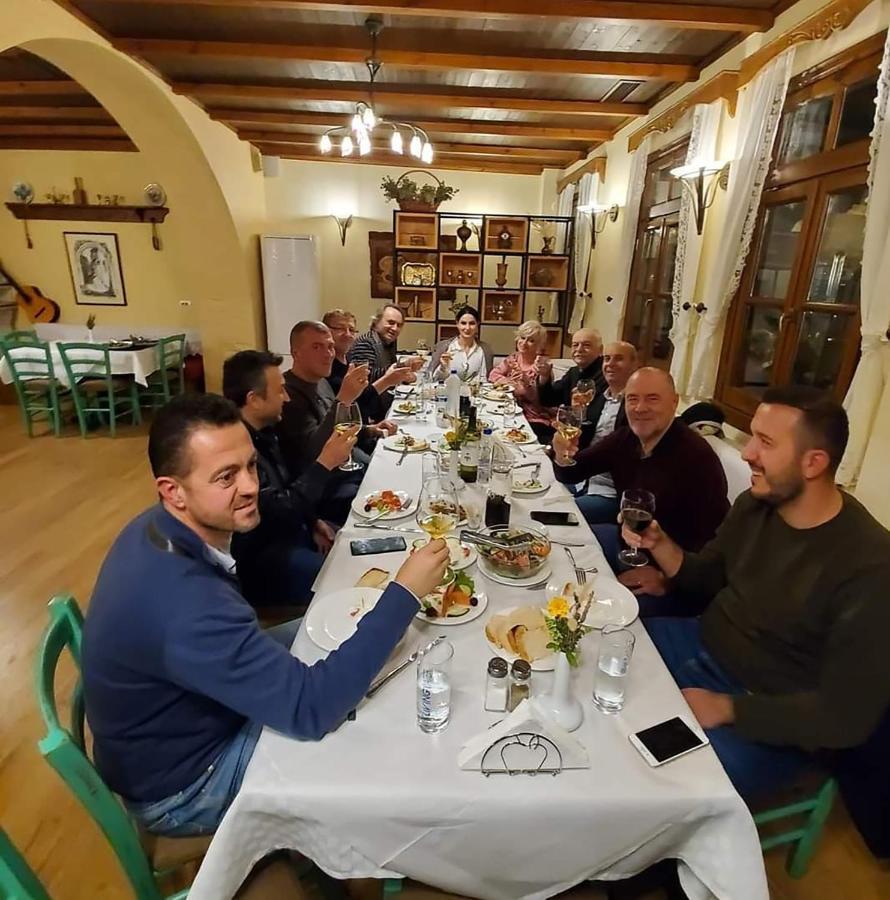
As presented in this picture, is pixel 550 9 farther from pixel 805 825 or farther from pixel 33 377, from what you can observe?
pixel 33 377

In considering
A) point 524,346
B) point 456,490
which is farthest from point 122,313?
point 456,490

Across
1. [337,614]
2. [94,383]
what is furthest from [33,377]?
[337,614]

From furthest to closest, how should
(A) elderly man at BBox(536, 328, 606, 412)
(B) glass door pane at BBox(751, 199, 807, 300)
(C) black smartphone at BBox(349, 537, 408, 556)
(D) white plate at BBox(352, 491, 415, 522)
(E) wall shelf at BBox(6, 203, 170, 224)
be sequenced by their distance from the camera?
1. (E) wall shelf at BBox(6, 203, 170, 224)
2. (A) elderly man at BBox(536, 328, 606, 412)
3. (B) glass door pane at BBox(751, 199, 807, 300)
4. (D) white plate at BBox(352, 491, 415, 522)
5. (C) black smartphone at BBox(349, 537, 408, 556)

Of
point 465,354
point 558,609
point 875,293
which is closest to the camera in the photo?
point 558,609

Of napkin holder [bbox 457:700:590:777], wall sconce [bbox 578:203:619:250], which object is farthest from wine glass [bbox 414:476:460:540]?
wall sconce [bbox 578:203:619:250]

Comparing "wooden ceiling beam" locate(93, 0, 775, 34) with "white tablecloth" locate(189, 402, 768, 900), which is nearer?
"white tablecloth" locate(189, 402, 768, 900)

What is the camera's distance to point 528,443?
107 inches

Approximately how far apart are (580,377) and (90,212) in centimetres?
625

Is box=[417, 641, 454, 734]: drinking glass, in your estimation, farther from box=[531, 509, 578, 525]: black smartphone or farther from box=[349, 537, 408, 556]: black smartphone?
box=[531, 509, 578, 525]: black smartphone

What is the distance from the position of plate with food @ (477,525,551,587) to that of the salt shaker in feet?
1.25

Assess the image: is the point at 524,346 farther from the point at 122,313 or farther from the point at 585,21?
the point at 122,313

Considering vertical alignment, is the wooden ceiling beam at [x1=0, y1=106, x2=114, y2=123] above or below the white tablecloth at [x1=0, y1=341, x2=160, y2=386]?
above

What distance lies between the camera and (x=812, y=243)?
248 centimetres

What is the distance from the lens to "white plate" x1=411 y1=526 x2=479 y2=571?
1.45 metres
